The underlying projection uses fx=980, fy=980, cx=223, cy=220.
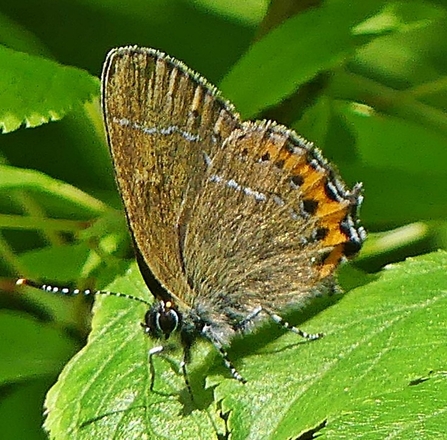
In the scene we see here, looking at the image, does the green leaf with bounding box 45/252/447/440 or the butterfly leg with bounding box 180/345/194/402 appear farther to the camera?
the butterfly leg with bounding box 180/345/194/402

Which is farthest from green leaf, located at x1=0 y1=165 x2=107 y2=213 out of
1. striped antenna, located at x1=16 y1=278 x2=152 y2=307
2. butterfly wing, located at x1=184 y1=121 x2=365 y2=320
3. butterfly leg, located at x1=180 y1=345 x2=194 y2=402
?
butterfly leg, located at x1=180 y1=345 x2=194 y2=402

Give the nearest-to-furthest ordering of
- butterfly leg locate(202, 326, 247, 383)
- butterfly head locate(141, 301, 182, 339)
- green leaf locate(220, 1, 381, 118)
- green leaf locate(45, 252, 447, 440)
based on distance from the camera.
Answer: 1. green leaf locate(45, 252, 447, 440)
2. butterfly leg locate(202, 326, 247, 383)
3. butterfly head locate(141, 301, 182, 339)
4. green leaf locate(220, 1, 381, 118)

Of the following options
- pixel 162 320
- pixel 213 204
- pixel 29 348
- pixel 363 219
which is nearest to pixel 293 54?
pixel 213 204

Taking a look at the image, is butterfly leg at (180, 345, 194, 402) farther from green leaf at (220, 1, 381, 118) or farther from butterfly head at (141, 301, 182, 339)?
green leaf at (220, 1, 381, 118)

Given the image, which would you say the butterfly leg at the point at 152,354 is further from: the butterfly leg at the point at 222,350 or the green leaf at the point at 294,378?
the butterfly leg at the point at 222,350

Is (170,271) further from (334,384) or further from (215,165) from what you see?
(334,384)

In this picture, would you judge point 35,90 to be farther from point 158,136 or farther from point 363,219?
point 363,219
